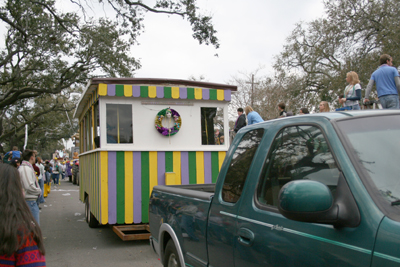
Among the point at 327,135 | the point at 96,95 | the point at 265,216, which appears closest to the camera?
the point at 327,135

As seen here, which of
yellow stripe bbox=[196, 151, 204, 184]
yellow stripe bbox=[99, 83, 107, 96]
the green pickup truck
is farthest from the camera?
yellow stripe bbox=[196, 151, 204, 184]

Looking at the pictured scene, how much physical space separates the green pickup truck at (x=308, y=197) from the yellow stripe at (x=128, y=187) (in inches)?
163

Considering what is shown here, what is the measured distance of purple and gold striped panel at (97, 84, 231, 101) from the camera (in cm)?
745

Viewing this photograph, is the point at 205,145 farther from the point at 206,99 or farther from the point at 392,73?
the point at 392,73

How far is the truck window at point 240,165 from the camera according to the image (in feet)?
9.62

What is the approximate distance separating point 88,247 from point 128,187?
1308 mm

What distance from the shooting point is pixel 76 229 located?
9.19 meters

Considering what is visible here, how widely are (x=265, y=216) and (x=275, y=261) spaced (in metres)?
0.30

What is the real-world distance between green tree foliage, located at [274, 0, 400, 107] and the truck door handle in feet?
78.6

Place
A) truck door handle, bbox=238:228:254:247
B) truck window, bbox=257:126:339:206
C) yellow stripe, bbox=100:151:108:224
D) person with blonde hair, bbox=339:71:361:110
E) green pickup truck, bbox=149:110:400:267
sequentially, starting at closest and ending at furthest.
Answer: green pickup truck, bbox=149:110:400:267
truck window, bbox=257:126:339:206
truck door handle, bbox=238:228:254:247
person with blonde hair, bbox=339:71:361:110
yellow stripe, bbox=100:151:108:224

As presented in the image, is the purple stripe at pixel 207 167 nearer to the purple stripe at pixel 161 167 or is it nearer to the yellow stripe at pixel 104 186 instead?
the purple stripe at pixel 161 167

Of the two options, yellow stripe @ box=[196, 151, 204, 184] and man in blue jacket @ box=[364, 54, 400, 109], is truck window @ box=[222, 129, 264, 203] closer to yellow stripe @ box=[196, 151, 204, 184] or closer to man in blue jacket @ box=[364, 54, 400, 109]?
man in blue jacket @ box=[364, 54, 400, 109]

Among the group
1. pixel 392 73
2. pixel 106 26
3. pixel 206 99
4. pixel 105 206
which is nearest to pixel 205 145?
pixel 206 99

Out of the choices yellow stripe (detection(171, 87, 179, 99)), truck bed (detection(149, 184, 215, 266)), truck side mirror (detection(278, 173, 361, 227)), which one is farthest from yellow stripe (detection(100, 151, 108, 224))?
truck side mirror (detection(278, 173, 361, 227))
